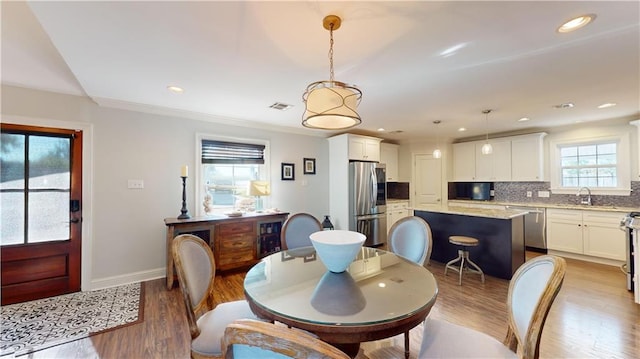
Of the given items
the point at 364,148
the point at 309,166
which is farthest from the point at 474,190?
the point at 309,166

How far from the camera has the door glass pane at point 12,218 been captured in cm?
263

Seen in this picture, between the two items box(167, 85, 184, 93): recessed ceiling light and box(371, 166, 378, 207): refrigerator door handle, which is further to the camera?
box(371, 166, 378, 207): refrigerator door handle

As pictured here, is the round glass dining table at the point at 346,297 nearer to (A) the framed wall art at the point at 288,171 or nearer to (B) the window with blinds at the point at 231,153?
(B) the window with blinds at the point at 231,153

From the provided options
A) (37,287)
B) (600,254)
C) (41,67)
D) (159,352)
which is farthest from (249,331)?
(600,254)

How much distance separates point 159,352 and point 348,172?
370 centimetres

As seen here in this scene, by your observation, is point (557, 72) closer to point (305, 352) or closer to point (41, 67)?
point (305, 352)

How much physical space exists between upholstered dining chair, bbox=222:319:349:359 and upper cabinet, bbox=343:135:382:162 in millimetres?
4342


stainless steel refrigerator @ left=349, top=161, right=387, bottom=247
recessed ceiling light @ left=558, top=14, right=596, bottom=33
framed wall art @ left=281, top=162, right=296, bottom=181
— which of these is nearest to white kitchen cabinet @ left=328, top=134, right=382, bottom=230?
stainless steel refrigerator @ left=349, top=161, right=387, bottom=247

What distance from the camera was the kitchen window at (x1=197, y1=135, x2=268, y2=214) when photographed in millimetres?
3832

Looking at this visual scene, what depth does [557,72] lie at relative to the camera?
2344 mm

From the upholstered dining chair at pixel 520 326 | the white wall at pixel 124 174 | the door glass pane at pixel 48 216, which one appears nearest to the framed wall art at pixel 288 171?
the white wall at pixel 124 174

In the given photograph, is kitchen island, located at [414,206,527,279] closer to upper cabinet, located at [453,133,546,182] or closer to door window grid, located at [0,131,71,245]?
upper cabinet, located at [453,133,546,182]

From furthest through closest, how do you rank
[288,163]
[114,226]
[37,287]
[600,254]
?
[288,163] < [600,254] < [114,226] < [37,287]

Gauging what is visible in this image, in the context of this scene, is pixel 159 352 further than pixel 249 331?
Yes
